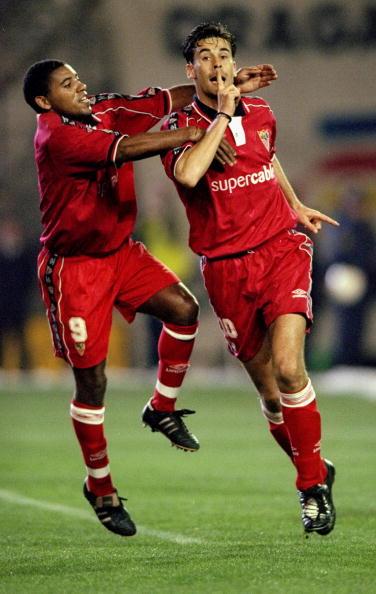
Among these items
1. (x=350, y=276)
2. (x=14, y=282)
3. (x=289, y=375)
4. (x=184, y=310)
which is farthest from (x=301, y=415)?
(x=14, y=282)

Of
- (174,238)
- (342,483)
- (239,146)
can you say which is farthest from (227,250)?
(174,238)

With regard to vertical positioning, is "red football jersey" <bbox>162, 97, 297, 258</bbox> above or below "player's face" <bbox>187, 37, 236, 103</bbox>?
below

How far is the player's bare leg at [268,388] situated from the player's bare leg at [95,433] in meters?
0.90

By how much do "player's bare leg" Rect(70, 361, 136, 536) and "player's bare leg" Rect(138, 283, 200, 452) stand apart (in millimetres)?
366

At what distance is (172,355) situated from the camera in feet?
28.5

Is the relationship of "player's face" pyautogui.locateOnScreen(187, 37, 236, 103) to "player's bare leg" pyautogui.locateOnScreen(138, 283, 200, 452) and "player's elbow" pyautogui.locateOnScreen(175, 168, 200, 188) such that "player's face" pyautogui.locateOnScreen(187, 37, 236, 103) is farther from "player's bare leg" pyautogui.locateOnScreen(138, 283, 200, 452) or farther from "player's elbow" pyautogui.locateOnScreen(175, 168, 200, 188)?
"player's bare leg" pyautogui.locateOnScreen(138, 283, 200, 452)

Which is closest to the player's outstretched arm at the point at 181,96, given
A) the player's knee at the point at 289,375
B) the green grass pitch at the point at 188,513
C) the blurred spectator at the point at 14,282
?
the player's knee at the point at 289,375

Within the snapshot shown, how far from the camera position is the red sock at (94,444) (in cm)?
A: 846

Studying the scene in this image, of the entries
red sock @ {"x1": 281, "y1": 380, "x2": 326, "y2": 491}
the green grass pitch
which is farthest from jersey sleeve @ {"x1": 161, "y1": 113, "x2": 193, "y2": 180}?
the green grass pitch

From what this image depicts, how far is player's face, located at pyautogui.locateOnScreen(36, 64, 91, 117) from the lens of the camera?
810 cm

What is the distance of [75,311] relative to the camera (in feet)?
27.3

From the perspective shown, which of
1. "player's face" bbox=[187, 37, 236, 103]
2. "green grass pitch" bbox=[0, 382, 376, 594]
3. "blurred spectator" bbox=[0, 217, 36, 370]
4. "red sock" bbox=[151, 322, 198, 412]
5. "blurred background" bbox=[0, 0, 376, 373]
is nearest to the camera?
"green grass pitch" bbox=[0, 382, 376, 594]

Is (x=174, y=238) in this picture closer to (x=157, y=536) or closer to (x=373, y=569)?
(x=157, y=536)

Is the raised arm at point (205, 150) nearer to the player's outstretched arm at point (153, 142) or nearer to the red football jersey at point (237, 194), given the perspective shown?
the player's outstretched arm at point (153, 142)
